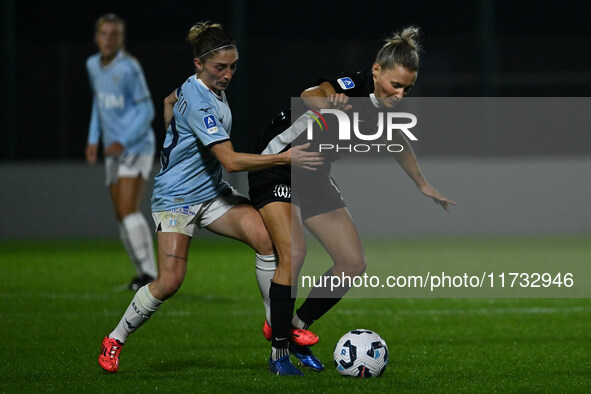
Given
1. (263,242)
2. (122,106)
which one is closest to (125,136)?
(122,106)

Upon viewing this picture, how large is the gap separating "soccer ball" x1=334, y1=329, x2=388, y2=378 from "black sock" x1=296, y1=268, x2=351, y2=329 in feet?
1.14

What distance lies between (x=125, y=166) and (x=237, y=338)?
3.09 metres

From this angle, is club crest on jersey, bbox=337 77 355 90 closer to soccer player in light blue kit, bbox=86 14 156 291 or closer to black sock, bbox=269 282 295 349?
black sock, bbox=269 282 295 349

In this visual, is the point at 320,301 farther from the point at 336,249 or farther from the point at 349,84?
the point at 349,84

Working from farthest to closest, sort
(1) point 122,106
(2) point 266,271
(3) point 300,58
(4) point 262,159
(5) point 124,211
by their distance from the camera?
(3) point 300,58 < (1) point 122,106 < (5) point 124,211 < (2) point 266,271 < (4) point 262,159

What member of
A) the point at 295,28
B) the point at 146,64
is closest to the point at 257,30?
the point at 295,28

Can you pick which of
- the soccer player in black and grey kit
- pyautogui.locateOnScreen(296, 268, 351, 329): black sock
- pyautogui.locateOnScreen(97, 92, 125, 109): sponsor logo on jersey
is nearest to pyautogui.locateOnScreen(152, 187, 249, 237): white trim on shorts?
the soccer player in black and grey kit

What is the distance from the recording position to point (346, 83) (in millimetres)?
5375

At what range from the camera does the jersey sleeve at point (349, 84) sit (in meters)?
5.33

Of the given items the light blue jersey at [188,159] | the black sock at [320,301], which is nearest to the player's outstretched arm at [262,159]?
the light blue jersey at [188,159]

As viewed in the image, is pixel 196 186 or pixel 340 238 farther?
pixel 340 238

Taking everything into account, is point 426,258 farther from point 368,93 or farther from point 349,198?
point 368,93

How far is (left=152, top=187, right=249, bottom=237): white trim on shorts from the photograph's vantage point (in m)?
5.54

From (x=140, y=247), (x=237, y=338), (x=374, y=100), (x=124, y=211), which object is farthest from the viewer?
(x=124, y=211)
